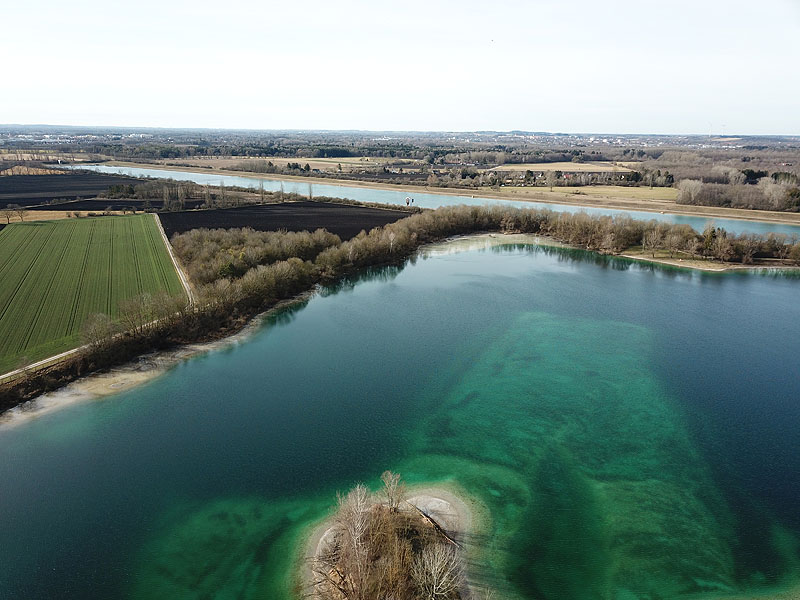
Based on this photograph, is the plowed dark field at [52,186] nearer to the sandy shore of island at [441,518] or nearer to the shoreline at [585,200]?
the shoreline at [585,200]

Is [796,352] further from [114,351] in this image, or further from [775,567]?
[114,351]

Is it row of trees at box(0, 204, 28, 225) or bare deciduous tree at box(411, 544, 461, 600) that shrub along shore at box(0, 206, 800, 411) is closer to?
bare deciduous tree at box(411, 544, 461, 600)

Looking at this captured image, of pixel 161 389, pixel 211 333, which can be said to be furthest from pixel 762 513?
pixel 211 333

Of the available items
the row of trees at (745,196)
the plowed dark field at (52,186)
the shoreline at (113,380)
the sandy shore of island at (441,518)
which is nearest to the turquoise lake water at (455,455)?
the sandy shore of island at (441,518)

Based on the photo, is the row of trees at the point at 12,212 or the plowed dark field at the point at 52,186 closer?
the row of trees at the point at 12,212

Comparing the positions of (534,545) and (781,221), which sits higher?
(781,221)

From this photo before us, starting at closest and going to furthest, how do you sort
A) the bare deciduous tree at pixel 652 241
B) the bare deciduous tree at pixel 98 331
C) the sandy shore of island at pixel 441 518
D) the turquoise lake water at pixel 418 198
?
the sandy shore of island at pixel 441 518, the bare deciduous tree at pixel 98 331, the bare deciduous tree at pixel 652 241, the turquoise lake water at pixel 418 198

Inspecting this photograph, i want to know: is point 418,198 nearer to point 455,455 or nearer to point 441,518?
point 455,455
